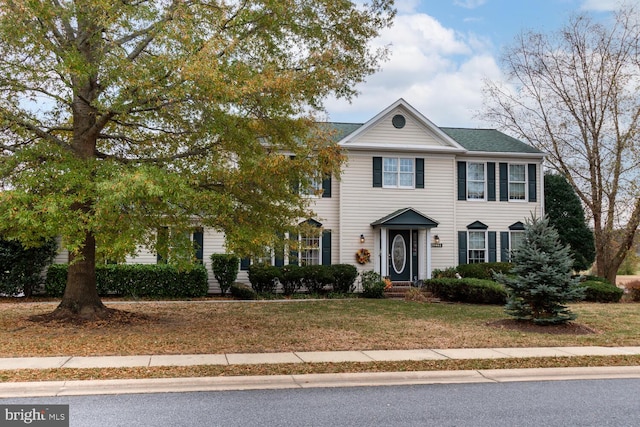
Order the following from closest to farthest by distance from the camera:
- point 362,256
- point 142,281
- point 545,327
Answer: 1. point 545,327
2. point 142,281
3. point 362,256

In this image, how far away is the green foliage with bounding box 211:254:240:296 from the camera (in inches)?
807

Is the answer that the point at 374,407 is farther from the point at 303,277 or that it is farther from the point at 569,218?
the point at 569,218

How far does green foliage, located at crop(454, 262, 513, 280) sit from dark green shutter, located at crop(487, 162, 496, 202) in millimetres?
3103

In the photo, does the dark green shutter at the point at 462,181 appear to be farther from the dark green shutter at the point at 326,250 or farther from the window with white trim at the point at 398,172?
the dark green shutter at the point at 326,250

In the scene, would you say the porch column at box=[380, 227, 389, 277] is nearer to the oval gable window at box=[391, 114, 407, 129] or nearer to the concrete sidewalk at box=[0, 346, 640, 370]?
the oval gable window at box=[391, 114, 407, 129]

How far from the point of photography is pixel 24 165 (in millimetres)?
11734

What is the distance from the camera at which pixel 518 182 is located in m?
24.0

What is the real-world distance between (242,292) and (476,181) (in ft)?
36.4

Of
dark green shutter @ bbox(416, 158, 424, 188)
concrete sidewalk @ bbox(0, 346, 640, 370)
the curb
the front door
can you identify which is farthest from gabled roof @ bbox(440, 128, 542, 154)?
the curb

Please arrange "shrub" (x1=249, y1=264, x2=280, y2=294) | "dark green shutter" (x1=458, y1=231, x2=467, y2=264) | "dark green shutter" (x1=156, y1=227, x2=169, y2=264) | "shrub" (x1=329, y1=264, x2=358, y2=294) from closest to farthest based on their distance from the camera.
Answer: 1. "dark green shutter" (x1=156, y1=227, x2=169, y2=264)
2. "shrub" (x1=249, y1=264, x2=280, y2=294)
3. "shrub" (x1=329, y1=264, x2=358, y2=294)
4. "dark green shutter" (x1=458, y1=231, x2=467, y2=264)

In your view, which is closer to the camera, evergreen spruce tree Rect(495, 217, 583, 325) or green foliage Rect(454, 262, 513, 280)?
evergreen spruce tree Rect(495, 217, 583, 325)

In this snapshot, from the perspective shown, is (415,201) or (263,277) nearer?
(263,277)

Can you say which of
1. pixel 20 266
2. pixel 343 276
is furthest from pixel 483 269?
pixel 20 266

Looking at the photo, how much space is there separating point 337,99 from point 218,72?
508 cm
